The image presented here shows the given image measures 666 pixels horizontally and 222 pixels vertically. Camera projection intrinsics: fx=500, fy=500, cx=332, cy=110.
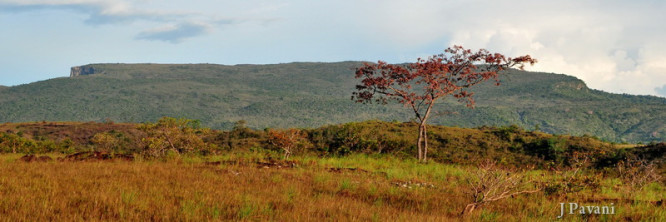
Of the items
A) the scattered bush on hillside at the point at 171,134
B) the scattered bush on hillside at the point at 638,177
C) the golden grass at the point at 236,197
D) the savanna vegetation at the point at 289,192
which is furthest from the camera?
the scattered bush on hillside at the point at 171,134

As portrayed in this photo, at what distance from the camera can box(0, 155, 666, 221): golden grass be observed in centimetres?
703

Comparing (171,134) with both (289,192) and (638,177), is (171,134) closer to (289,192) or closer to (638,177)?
(289,192)

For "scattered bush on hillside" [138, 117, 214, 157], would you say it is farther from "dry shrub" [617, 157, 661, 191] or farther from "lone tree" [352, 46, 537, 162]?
"dry shrub" [617, 157, 661, 191]

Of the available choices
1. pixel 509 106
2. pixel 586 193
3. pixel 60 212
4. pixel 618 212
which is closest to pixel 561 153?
pixel 586 193

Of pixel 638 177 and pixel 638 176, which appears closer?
pixel 638 176

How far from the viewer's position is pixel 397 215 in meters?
7.71

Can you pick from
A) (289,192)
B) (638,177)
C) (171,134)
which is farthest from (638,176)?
(171,134)

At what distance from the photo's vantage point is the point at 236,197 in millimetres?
8320

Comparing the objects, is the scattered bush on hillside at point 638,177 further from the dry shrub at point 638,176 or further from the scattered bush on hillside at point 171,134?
the scattered bush on hillside at point 171,134

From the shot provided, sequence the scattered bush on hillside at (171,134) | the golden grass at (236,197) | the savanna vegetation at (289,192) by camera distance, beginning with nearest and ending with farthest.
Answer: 1. the golden grass at (236,197)
2. the savanna vegetation at (289,192)
3. the scattered bush on hillside at (171,134)

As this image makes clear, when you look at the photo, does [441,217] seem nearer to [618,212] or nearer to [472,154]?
[618,212]

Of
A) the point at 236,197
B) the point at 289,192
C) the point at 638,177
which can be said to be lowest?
the point at 638,177

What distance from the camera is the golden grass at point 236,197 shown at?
7031mm

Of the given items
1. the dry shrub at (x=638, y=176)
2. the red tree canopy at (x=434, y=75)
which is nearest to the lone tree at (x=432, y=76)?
the red tree canopy at (x=434, y=75)
